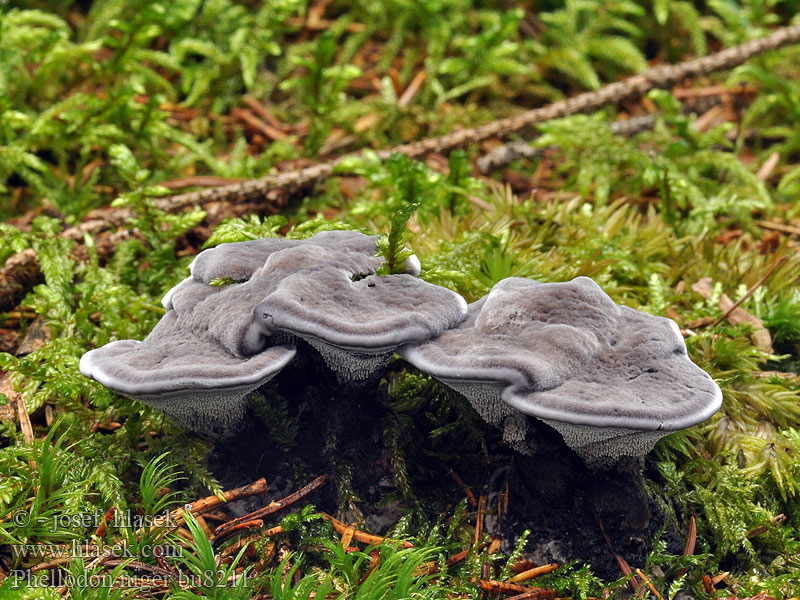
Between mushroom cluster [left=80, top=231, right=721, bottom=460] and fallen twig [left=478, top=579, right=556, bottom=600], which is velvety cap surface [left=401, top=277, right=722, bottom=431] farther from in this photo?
fallen twig [left=478, top=579, right=556, bottom=600]

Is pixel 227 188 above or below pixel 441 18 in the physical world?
below

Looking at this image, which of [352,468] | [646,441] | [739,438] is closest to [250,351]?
[352,468]

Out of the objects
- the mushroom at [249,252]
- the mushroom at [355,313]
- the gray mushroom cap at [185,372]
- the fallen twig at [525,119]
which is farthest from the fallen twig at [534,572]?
the fallen twig at [525,119]

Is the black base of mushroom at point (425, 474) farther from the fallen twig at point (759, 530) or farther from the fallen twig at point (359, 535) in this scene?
the fallen twig at point (759, 530)

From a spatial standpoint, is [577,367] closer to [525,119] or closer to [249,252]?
[249,252]

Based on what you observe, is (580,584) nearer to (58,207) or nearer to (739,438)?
(739,438)

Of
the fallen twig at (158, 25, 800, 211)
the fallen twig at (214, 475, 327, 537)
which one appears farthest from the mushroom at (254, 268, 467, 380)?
the fallen twig at (158, 25, 800, 211)

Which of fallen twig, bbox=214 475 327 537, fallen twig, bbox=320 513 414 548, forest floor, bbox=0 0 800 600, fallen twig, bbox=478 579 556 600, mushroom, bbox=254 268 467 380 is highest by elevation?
mushroom, bbox=254 268 467 380
